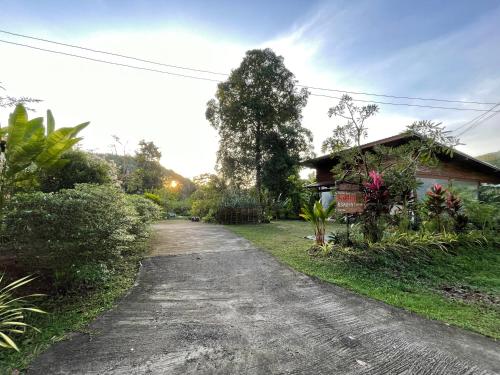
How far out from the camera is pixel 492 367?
2061 mm

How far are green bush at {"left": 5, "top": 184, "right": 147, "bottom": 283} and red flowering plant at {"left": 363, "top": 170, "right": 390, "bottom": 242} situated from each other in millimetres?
4964

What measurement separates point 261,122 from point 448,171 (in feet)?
35.3

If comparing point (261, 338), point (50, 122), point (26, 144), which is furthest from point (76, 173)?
point (261, 338)

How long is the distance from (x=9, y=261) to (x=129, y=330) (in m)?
2.67

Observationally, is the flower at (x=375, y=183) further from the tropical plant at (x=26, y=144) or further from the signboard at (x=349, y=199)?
the tropical plant at (x=26, y=144)

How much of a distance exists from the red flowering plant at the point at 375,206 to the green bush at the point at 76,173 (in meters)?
6.58

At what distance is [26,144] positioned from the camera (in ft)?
11.7

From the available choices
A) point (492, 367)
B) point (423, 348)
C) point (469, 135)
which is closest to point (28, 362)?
point (423, 348)

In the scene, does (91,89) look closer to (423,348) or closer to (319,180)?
(423,348)

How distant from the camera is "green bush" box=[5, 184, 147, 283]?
3.22 meters

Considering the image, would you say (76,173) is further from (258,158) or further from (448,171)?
(448,171)

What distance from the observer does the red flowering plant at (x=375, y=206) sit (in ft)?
18.2

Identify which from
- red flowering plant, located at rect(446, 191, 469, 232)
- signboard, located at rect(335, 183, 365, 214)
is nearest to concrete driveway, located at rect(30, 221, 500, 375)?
signboard, located at rect(335, 183, 365, 214)

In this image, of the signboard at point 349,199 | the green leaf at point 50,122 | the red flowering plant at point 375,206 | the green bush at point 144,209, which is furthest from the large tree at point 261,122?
the green leaf at point 50,122
